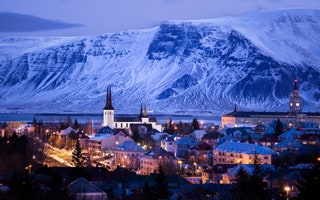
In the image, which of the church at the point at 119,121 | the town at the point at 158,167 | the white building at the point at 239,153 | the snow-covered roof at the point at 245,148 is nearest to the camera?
the town at the point at 158,167

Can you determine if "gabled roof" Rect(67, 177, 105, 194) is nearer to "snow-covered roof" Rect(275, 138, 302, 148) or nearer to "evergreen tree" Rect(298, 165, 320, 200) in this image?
"evergreen tree" Rect(298, 165, 320, 200)

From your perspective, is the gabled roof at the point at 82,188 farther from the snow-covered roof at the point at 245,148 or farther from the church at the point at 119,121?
the church at the point at 119,121

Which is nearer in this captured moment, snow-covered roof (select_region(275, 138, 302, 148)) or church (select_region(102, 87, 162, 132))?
snow-covered roof (select_region(275, 138, 302, 148))

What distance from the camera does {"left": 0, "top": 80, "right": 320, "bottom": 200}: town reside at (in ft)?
111

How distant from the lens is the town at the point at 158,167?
3381 cm

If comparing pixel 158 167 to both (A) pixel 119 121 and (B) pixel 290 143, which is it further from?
(A) pixel 119 121

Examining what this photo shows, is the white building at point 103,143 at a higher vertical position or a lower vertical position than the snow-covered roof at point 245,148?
higher

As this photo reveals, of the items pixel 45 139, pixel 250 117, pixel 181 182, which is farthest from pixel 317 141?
pixel 250 117

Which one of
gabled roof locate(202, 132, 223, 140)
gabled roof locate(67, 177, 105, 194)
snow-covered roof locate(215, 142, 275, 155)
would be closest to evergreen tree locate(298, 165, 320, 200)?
gabled roof locate(67, 177, 105, 194)

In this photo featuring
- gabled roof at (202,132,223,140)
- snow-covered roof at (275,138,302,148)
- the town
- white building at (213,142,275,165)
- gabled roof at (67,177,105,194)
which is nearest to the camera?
the town

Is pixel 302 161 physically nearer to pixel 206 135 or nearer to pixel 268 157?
pixel 268 157

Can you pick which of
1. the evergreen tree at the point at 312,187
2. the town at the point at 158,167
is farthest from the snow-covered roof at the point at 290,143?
the evergreen tree at the point at 312,187

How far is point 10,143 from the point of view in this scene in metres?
71.4

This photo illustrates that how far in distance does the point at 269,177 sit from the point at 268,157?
2155cm
